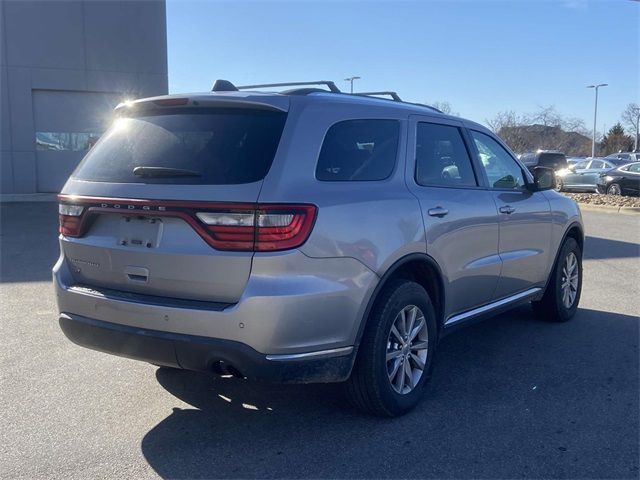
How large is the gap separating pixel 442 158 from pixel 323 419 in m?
1.98

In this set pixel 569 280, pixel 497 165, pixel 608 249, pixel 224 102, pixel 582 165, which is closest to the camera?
pixel 224 102

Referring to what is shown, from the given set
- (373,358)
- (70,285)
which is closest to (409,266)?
(373,358)

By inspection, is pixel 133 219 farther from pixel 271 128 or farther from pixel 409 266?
pixel 409 266

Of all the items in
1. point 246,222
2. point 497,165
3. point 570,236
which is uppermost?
point 497,165

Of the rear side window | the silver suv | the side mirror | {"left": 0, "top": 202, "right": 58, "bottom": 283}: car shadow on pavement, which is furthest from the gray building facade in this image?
the rear side window

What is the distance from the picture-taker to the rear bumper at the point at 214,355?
3.37 m

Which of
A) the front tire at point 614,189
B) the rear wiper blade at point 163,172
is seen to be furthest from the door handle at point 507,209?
the front tire at point 614,189

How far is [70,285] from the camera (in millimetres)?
3971

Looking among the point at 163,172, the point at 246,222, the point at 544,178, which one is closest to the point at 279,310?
the point at 246,222

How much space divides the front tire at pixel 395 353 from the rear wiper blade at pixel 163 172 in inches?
50.9

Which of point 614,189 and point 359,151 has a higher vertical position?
point 359,151

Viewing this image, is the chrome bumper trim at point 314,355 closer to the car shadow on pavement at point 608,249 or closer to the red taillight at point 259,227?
the red taillight at point 259,227

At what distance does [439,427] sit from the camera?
13.1ft

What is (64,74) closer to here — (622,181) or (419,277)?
(419,277)
